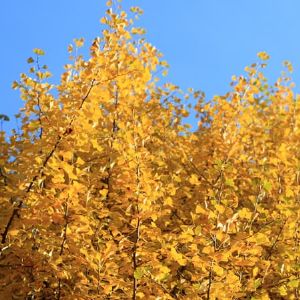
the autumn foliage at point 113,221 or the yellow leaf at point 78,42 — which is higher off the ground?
the yellow leaf at point 78,42

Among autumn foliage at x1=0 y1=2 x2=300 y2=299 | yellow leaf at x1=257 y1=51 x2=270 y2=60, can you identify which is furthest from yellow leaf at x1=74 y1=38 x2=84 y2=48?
yellow leaf at x1=257 y1=51 x2=270 y2=60

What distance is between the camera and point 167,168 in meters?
6.60

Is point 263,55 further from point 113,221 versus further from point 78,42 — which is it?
point 113,221

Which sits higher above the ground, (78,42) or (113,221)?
(78,42)

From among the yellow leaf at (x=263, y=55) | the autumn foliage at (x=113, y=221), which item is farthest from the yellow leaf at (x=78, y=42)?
the yellow leaf at (x=263, y=55)

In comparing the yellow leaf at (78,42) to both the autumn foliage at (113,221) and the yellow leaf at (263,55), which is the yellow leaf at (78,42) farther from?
the yellow leaf at (263,55)

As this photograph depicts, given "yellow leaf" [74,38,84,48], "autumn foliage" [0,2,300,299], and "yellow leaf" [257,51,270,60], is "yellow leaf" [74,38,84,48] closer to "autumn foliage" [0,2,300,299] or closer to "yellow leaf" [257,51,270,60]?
"autumn foliage" [0,2,300,299]

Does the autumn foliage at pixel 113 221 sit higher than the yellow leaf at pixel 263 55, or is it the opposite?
the yellow leaf at pixel 263 55

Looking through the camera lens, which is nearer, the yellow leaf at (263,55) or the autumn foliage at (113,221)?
the autumn foliage at (113,221)

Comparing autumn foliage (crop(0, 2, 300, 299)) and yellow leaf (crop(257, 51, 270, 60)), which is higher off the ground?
yellow leaf (crop(257, 51, 270, 60))

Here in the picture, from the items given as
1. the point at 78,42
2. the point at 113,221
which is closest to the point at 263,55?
the point at 78,42

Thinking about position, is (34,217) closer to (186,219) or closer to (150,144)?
(186,219)

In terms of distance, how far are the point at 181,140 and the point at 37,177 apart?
120 inches

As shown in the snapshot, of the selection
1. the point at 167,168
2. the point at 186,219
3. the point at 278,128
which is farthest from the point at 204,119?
the point at 186,219
